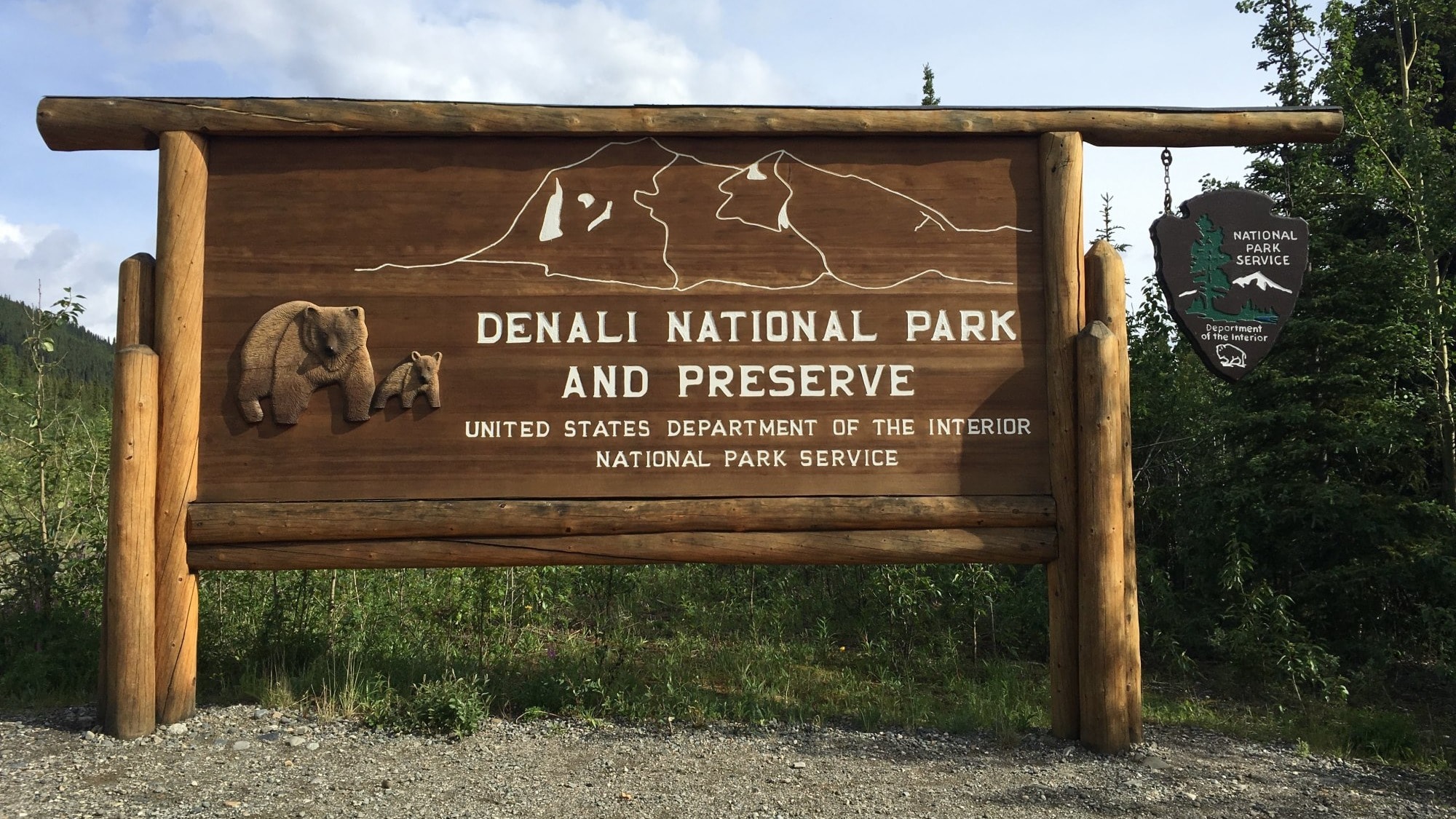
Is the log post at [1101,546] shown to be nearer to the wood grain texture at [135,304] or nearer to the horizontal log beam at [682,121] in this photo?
the horizontal log beam at [682,121]

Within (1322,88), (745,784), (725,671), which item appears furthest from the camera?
(1322,88)

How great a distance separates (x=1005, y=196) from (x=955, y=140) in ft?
1.40

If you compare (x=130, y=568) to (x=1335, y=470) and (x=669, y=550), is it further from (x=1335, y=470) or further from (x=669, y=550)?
(x=1335, y=470)

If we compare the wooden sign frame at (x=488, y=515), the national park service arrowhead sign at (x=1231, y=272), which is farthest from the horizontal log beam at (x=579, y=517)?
the national park service arrowhead sign at (x=1231, y=272)

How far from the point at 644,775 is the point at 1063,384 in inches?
117

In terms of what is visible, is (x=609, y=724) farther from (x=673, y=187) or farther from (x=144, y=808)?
(x=673, y=187)


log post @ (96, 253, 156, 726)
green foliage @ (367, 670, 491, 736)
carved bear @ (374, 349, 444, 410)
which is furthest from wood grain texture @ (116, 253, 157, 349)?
green foliage @ (367, 670, 491, 736)

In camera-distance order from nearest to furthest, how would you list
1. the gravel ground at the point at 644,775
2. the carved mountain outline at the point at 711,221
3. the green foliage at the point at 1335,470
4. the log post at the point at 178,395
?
the gravel ground at the point at 644,775 < the log post at the point at 178,395 < the carved mountain outline at the point at 711,221 < the green foliage at the point at 1335,470

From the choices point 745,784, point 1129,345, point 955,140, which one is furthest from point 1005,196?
point 1129,345

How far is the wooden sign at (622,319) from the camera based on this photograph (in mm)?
5047

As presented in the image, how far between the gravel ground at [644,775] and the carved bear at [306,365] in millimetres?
1720

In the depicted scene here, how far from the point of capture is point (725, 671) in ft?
21.0

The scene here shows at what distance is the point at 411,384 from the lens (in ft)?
16.6

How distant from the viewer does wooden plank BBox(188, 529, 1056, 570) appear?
16.2ft
